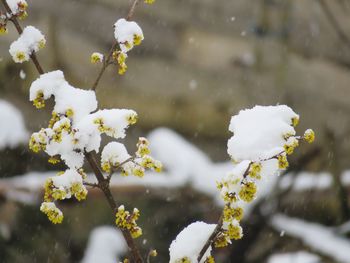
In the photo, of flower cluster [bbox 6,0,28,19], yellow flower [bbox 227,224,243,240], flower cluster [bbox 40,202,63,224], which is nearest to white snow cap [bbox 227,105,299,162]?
yellow flower [bbox 227,224,243,240]

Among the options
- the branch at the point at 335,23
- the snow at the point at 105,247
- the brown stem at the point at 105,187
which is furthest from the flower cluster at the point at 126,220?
the branch at the point at 335,23

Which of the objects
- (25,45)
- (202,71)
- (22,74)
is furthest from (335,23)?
(25,45)

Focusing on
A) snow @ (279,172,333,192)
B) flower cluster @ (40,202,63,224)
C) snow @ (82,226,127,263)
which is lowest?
flower cluster @ (40,202,63,224)

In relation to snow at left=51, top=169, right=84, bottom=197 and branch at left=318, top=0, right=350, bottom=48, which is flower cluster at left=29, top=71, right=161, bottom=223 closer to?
snow at left=51, top=169, right=84, bottom=197

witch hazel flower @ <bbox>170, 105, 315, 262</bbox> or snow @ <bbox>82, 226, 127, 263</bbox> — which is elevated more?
snow @ <bbox>82, 226, 127, 263</bbox>

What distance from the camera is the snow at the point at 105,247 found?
3344 mm

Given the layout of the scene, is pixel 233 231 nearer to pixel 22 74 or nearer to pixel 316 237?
pixel 316 237

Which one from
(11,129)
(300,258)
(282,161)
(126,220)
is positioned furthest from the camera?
(11,129)

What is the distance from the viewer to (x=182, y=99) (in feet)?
15.5

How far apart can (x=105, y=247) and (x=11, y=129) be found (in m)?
1.34

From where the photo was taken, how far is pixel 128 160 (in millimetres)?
1066

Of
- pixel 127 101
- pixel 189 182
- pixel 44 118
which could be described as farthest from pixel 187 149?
pixel 44 118

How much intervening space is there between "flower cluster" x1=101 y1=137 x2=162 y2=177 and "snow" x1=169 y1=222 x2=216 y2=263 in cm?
17

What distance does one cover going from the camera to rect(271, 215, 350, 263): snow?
3234mm
